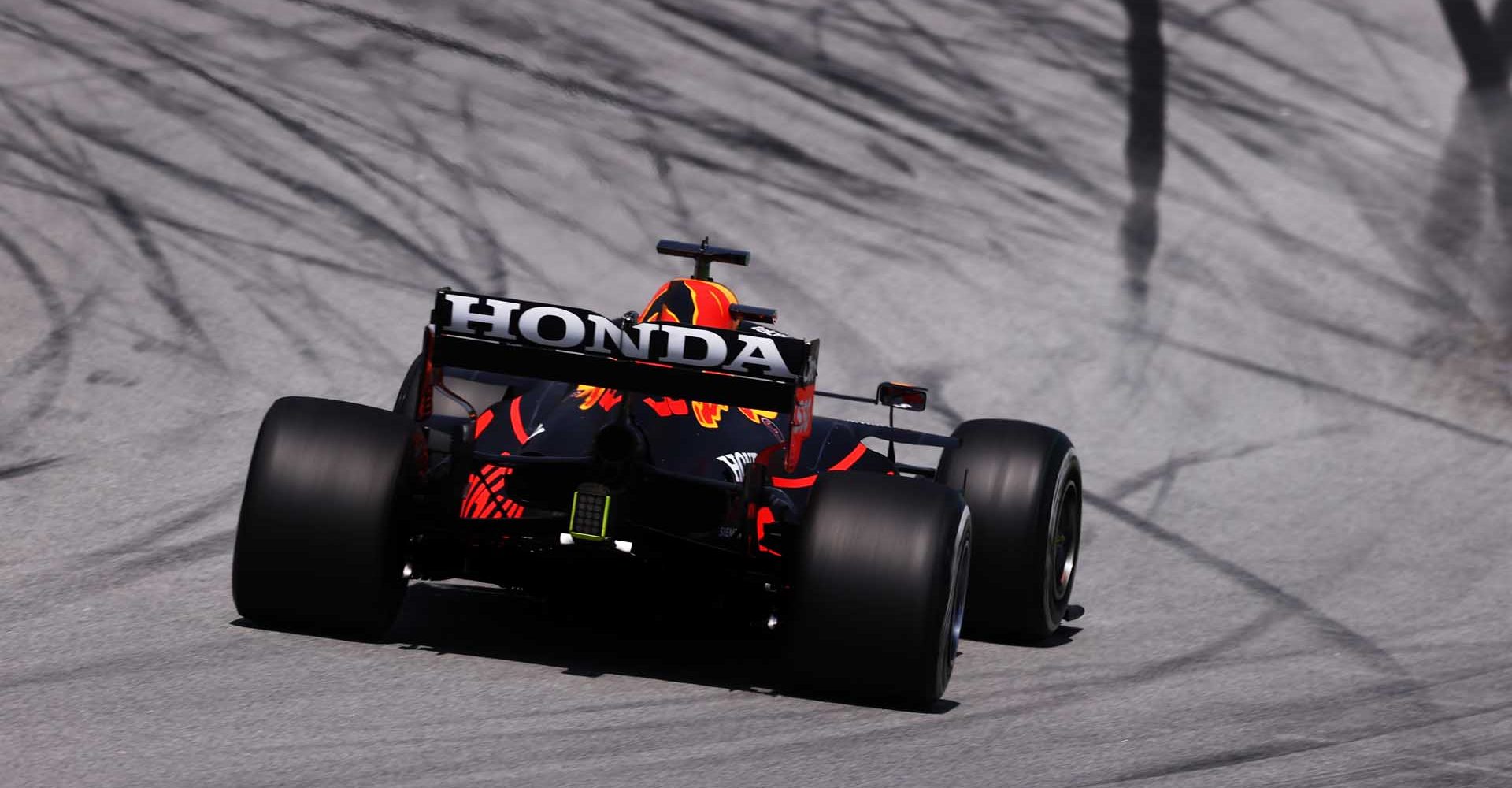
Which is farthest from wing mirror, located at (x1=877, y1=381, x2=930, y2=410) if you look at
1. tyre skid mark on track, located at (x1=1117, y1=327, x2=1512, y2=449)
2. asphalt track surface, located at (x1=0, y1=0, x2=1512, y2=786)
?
tyre skid mark on track, located at (x1=1117, y1=327, x2=1512, y2=449)

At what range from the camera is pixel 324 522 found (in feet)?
23.5

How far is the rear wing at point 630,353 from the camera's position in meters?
7.16

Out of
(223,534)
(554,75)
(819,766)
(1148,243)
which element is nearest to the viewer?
(819,766)

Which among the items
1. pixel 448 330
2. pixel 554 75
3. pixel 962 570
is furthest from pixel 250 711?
pixel 554 75

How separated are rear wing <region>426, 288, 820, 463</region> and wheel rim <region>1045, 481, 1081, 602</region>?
6.84ft

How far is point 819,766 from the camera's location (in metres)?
6.25

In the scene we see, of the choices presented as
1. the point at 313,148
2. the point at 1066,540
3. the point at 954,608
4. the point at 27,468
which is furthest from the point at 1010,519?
the point at 313,148

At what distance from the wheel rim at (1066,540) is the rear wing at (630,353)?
2084 mm

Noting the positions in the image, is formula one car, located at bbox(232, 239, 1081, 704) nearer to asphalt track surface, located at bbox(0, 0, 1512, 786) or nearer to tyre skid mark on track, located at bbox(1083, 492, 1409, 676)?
asphalt track surface, located at bbox(0, 0, 1512, 786)

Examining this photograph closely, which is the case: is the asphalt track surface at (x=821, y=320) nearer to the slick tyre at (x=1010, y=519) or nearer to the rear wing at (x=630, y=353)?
the slick tyre at (x=1010, y=519)

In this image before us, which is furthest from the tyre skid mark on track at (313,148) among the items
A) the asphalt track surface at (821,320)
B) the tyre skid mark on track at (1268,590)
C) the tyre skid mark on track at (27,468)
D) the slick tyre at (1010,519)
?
the slick tyre at (1010,519)

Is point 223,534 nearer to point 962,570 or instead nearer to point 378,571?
point 378,571

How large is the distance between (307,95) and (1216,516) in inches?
360

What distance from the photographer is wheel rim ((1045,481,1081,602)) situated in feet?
29.2
